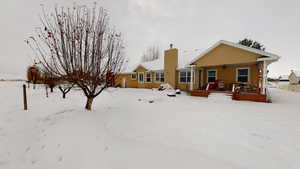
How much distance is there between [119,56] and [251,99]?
9.13 m

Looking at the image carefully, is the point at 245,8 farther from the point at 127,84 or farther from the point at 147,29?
the point at 127,84

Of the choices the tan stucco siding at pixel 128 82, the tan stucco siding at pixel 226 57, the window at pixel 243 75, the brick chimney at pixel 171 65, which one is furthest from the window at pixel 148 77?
the window at pixel 243 75

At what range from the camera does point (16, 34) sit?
6.13 metres

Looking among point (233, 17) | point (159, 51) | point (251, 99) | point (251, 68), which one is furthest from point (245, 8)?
point (159, 51)

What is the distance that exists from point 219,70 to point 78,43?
12.0 m

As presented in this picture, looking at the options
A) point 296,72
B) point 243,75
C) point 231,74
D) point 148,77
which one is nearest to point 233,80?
point 231,74

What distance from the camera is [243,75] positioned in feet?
34.0

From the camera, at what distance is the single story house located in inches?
331

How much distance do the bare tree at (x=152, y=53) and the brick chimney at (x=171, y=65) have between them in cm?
1943

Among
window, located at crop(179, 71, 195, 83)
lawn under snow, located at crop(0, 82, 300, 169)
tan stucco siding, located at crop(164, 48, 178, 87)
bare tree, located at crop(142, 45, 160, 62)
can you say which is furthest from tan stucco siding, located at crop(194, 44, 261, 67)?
bare tree, located at crop(142, 45, 160, 62)

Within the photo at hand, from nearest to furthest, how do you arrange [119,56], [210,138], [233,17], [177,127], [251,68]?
[210,138], [177,127], [119,56], [251,68], [233,17]

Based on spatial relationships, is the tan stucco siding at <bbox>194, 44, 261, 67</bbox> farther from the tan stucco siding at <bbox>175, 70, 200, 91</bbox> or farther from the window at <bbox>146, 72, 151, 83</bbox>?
the window at <bbox>146, 72, 151, 83</bbox>

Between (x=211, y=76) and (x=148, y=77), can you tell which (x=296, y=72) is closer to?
(x=211, y=76)

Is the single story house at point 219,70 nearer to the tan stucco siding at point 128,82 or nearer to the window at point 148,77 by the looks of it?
the window at point 148,77
